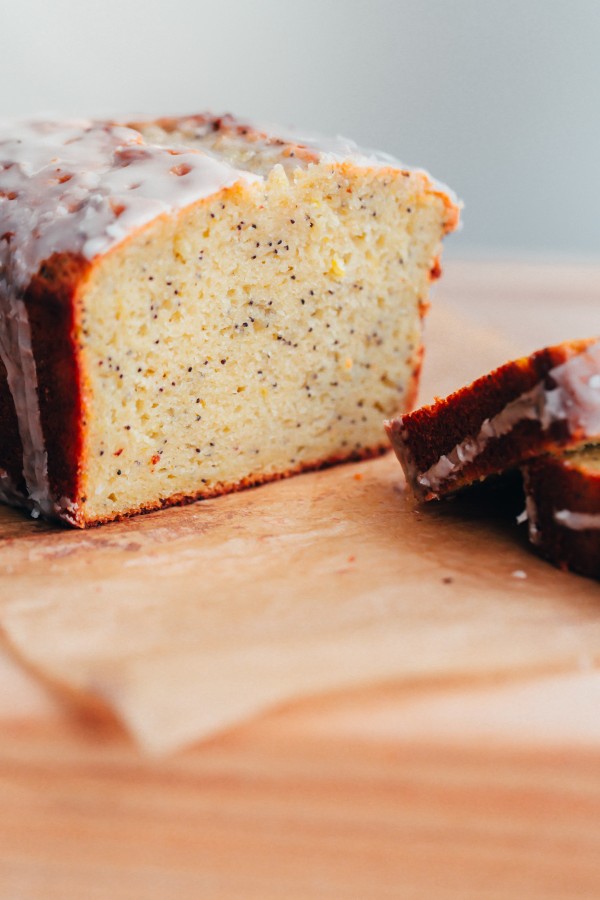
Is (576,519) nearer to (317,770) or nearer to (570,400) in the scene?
(570,400)

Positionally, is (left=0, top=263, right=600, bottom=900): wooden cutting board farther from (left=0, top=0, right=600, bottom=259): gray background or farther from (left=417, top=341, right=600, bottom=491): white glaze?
(left=0, top=0, right=600, bottom=259): gray background

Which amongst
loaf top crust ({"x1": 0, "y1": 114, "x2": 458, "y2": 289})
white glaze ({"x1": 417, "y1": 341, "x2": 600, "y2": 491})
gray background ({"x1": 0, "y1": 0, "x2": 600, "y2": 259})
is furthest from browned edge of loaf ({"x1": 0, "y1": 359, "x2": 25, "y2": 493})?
gray background ({"x1": 0, "y1": 0, "x2": 600, "y2": 259})

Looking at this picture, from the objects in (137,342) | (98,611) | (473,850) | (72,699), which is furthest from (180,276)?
(473,850)

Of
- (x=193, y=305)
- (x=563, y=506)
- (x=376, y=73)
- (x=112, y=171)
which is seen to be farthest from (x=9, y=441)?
(x=376, y=73)

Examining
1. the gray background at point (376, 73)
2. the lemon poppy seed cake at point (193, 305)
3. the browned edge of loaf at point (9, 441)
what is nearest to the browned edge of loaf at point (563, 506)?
the lemon poppy seed cake at point (193, 305)

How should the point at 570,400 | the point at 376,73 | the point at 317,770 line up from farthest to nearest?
the point at 376,73, the point at 570,400, the point at 317,770

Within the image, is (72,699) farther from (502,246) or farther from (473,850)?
(502,246)

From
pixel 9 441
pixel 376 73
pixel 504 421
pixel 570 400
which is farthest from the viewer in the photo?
pixel 376 73
